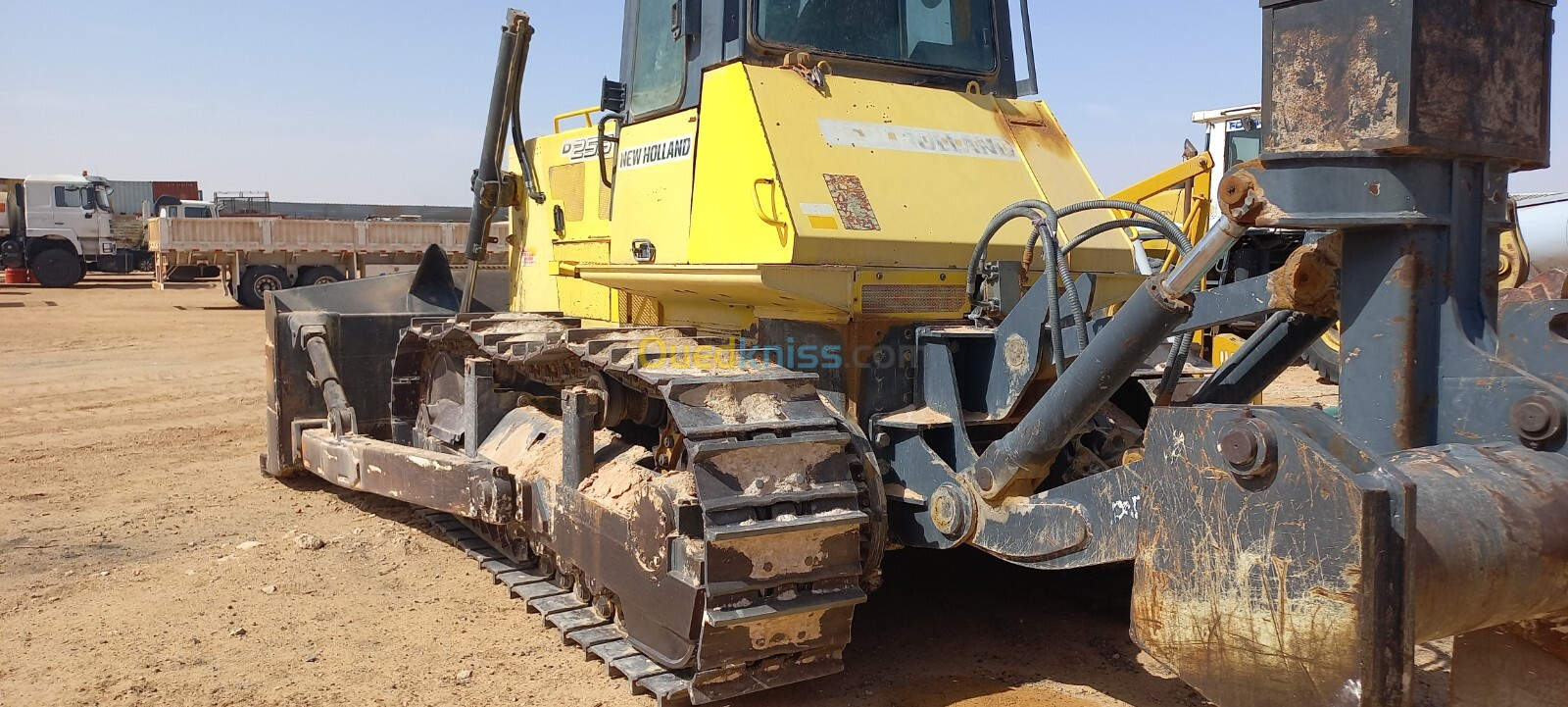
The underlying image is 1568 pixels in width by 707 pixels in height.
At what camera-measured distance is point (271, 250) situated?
23219 millimetres

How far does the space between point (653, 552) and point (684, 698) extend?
18.8 inches

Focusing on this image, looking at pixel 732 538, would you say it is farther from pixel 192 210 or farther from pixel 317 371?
pixel 192 210

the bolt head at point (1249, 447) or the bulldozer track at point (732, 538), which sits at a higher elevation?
→ the bolt head at point (1249, 447)

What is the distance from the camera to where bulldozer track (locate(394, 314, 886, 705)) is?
3.56 metres

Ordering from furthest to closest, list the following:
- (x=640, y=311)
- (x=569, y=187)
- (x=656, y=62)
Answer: (x=569, y=187) → (x=640, y=311) → (x=656, y=62)

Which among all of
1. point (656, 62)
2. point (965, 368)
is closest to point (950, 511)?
point (965, 368)

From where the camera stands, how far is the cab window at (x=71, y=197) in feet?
90.8

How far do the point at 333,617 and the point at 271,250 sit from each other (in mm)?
20267

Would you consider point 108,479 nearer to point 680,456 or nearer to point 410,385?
point 410,385

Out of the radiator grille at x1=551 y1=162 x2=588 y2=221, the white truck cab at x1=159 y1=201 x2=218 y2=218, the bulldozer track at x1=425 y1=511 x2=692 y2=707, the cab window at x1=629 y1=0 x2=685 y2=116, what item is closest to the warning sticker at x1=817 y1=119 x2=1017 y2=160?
the cab window at x1=629 y1=0 x2=685 y2=116

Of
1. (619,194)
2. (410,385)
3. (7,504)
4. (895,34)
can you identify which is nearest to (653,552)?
(619,194)

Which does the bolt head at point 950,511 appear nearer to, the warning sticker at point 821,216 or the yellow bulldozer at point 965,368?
the yellow bulldozer at point 965,368

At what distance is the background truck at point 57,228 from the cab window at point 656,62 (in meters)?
27.8

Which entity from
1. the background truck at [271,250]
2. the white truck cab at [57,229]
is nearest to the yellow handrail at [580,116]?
the background truck at [271,250]
